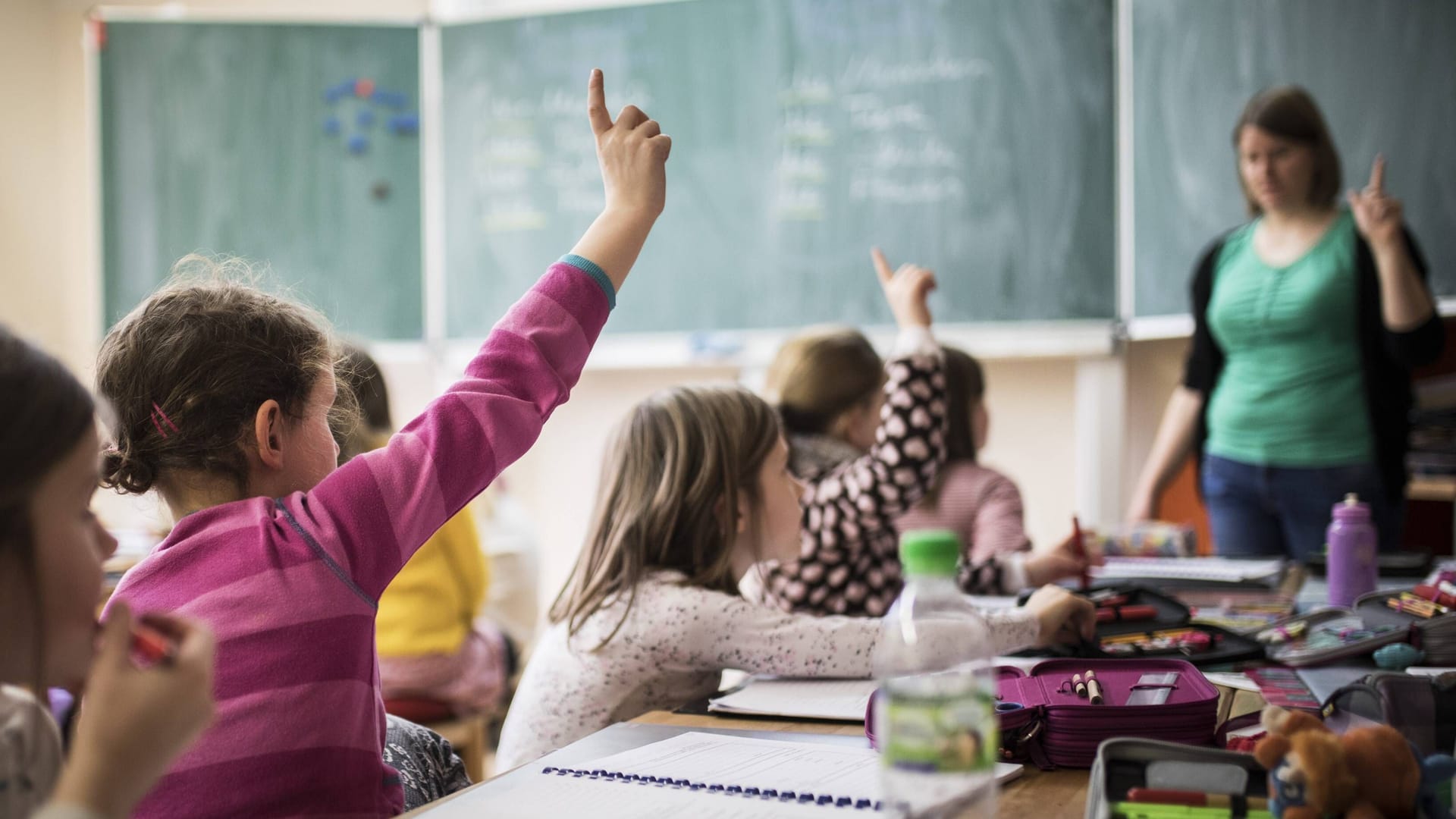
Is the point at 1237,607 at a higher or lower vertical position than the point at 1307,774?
lower

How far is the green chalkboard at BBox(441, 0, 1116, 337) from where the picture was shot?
362 cm

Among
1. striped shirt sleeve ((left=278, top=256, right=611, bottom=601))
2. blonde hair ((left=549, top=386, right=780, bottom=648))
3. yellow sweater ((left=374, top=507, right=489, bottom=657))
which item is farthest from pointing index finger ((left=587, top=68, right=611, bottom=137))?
yellow sweater ((left=374, top=507, right=489, bottom=657))

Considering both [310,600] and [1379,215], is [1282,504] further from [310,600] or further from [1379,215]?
[310,600]

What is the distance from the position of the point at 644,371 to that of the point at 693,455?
2.86 meters

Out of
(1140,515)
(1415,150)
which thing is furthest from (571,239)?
(1415,150)

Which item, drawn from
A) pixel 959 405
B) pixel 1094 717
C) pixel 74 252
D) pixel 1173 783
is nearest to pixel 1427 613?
pixel 1094 717

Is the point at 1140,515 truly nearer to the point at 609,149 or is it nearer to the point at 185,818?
the point at 609,149

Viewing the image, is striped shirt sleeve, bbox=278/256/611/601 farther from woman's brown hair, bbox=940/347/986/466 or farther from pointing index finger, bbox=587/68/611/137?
woman's brown hair, bbox=940/347/986/466

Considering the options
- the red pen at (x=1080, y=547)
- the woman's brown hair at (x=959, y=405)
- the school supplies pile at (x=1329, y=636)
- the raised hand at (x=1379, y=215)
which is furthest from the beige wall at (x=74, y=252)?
the school supplies pile at (x=1329, y=636)

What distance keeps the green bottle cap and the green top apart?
2271mm

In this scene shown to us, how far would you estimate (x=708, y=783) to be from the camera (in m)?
0.94

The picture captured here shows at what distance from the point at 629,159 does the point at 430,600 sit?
56.5 inches

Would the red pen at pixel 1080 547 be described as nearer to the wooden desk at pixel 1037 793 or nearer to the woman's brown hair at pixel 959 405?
the woman's brown hair at pixel 959 405

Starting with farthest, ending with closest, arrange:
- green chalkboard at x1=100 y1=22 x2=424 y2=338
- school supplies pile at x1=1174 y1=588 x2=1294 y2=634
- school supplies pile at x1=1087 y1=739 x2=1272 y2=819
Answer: green chalkboard at x1=100 y1=22 x2=424 y2=338 < school supplies pile at x1=1174 y1=588 x2=1294 y2=634 < school supplies pile at x1=1087 y1=739 x2=1272 y2=819
